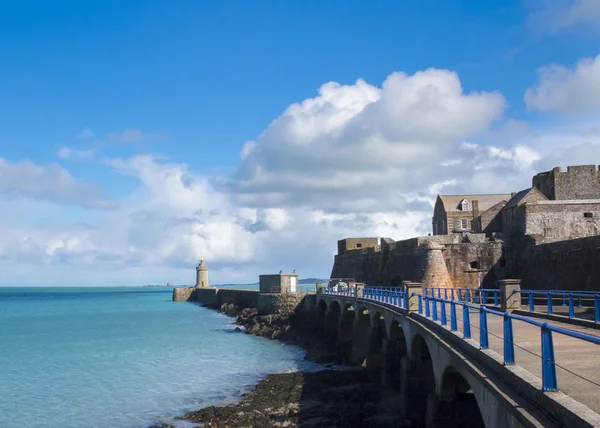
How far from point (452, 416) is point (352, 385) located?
9.96 metres

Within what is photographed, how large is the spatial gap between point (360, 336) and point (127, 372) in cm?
1182

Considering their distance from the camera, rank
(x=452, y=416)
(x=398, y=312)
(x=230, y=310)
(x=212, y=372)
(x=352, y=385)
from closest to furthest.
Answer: (x=452, y=416)
(x=398, y=312)
(x=352, y=385)
(x=212, y=372)
(x=230, y=310)

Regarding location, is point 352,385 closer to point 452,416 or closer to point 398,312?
point 398,312

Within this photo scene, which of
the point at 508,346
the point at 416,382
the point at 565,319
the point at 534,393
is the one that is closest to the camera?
the point at 534,393

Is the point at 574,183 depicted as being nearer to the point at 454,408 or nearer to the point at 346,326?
the point at 346,326

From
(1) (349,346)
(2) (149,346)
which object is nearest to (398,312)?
(1) (349,346)

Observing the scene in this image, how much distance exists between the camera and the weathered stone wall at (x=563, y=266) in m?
22.9

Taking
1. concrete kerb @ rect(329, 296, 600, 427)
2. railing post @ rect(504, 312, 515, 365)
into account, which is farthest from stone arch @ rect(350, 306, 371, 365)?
railing post @ rect(504, 312, 515, 365)

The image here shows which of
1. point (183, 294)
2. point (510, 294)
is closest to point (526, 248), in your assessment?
point (510, 294)

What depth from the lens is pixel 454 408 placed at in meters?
12.0

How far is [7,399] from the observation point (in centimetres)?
2223

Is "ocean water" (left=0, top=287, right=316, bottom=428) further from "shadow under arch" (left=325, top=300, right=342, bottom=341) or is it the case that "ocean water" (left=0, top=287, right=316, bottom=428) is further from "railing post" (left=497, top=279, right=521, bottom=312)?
"railing post" (left=497, top=279, right=521, bottom=312)

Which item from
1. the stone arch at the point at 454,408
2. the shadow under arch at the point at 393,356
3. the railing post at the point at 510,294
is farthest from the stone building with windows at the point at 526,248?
the stone arch at the point at 454,408

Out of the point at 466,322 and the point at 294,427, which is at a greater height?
the point at 466,322
